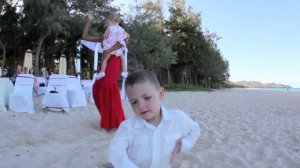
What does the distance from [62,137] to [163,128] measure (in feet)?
10.4

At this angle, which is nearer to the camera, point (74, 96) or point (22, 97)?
point (22, 97)

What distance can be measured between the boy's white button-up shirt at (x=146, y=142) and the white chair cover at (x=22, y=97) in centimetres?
643

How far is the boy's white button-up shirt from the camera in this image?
217 cm

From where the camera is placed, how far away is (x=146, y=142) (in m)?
2.21

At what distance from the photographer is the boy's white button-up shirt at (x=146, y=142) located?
2.17 m

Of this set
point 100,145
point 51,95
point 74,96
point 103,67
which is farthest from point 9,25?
point 100,145

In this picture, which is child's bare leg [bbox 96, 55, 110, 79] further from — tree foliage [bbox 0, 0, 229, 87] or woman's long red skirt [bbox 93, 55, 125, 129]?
tree foliage [bbox 0, 0, 229, 87]

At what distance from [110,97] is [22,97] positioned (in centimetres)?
373

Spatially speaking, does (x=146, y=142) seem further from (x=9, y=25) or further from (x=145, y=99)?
(x=9, y=25)

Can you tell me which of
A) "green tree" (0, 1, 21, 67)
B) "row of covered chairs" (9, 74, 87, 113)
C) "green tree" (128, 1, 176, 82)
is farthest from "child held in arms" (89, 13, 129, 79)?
"green tree" (128, 1, 176, 82)

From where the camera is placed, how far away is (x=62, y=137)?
509 centimetres

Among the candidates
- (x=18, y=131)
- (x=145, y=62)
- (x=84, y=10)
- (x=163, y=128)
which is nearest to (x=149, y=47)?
(x=145, y=62)

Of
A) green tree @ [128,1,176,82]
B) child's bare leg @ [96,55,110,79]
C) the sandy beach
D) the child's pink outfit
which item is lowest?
the sandy beach

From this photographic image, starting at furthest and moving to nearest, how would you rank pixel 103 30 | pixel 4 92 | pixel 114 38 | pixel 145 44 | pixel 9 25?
pixel 145 44 < pixel 103 30 < pixel 9 25 < pixel 4 92 < pixel 114 38
